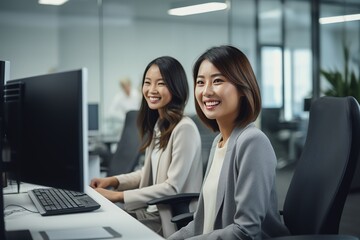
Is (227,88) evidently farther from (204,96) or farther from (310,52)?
(310,52)

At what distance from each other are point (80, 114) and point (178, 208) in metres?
0.93

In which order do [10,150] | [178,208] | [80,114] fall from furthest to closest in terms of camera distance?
[178,208] < [10,150] < [80,114]

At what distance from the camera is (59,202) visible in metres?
1.76

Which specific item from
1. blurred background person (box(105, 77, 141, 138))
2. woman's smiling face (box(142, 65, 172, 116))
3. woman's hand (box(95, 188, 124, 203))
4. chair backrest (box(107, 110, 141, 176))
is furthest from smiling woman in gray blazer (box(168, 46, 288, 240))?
blurred background person (box(105, 77, 141, 138))

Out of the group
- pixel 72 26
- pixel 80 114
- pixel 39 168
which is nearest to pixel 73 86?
pixel 80 114

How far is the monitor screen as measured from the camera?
4.24 ft

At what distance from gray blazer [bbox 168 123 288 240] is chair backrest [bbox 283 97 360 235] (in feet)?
0.33

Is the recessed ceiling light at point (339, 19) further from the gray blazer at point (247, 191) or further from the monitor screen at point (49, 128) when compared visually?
the monitor screen at point (49, 128)

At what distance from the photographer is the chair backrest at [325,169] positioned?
1477mm

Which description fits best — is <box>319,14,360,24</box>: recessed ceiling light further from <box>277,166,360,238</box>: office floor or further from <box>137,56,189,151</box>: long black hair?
<box>137,56,189,151</box>: long black hair

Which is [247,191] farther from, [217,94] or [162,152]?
[162,152]

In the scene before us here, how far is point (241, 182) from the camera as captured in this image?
1.49 meters

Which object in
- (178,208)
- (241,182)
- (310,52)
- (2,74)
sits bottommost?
(178,208)

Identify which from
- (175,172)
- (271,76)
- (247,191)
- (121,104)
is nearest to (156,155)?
(175,172)
